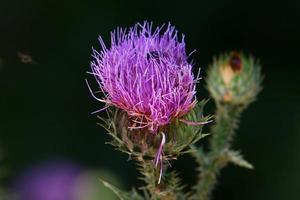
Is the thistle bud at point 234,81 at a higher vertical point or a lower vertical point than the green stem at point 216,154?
higher

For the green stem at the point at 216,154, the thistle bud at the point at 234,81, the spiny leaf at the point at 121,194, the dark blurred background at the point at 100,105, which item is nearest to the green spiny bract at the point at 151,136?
the spiny leaf at the point at 121,194

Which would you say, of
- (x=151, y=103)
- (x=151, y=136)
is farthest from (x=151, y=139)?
(x=151, y=103)

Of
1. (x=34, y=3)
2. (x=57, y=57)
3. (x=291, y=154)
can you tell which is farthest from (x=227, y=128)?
(x=34, y=3)

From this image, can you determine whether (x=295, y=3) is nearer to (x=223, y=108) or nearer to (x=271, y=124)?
(x=271, y=124)

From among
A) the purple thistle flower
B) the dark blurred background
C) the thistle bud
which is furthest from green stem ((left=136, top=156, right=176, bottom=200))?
the dark blurred background

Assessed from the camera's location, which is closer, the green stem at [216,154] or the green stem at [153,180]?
the green stem at [153,180]

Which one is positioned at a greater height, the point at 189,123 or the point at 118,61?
the point at 118,61

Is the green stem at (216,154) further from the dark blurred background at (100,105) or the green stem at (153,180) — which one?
the dark blurred background at (100,105)

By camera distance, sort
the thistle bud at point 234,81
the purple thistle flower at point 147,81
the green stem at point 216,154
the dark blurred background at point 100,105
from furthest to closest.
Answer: the dark blurred background at point 100,105
the thistle bud at point 234,81
the green stem at point 216,154
the purple thistle flower at point 147,81
